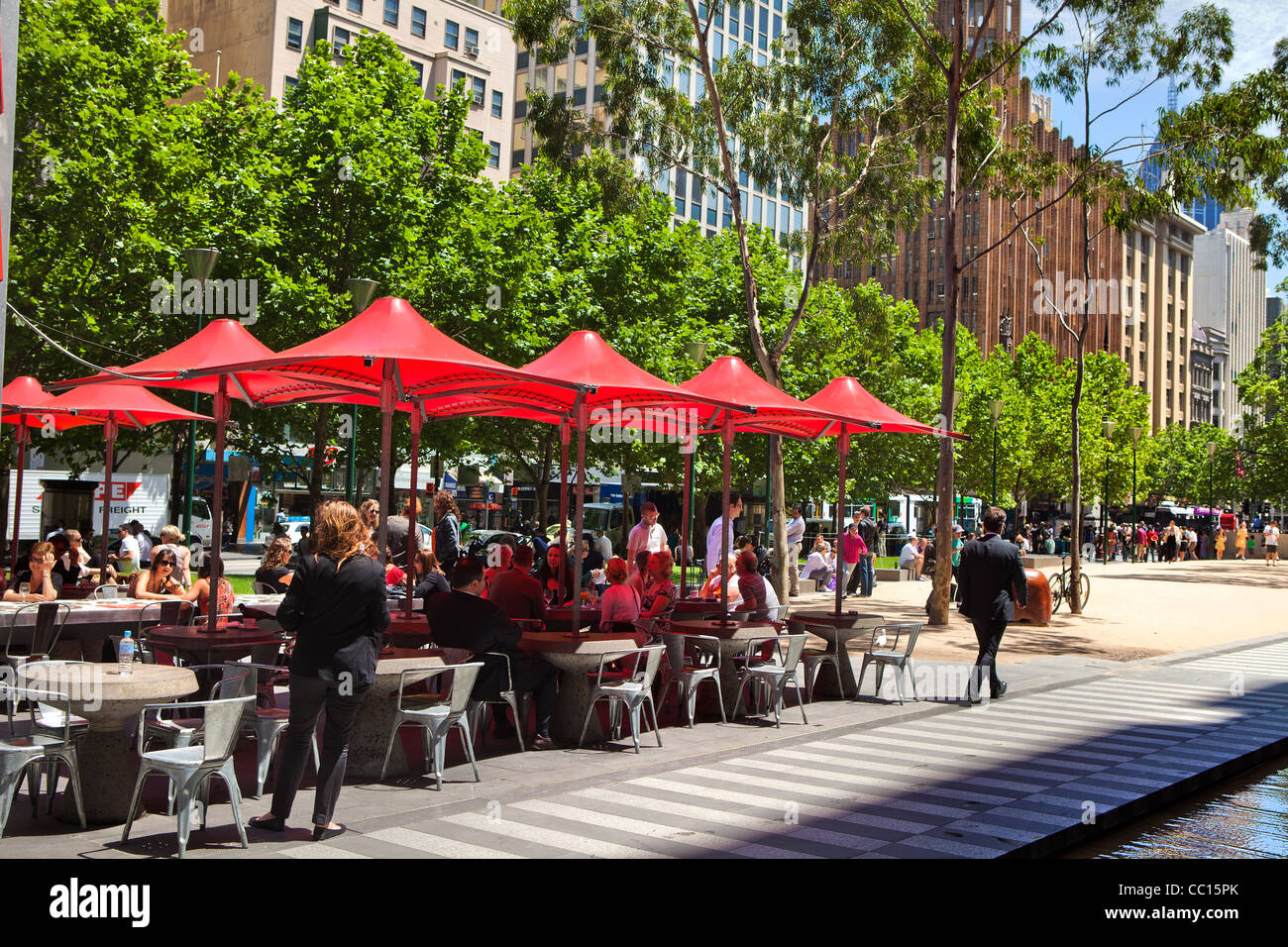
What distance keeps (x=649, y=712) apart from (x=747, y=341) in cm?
3021

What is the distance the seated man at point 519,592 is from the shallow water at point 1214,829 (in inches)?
206

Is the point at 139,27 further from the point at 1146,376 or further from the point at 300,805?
the point at 1146,376

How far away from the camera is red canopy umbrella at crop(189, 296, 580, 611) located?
8516 millimetres

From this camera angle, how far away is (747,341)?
39344 mm

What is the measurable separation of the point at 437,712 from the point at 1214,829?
5.41 metres

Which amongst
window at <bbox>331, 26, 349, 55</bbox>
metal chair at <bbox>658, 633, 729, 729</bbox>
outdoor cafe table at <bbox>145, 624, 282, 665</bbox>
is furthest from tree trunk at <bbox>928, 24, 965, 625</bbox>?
window at <bbox>331, 26, 349, 55</bbox>

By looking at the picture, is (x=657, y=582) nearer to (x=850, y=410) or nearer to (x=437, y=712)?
(x=850, y=410)

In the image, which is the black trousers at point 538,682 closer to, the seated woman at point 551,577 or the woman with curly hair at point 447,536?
the seated woman at point 551,577

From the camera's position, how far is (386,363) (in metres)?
9.12

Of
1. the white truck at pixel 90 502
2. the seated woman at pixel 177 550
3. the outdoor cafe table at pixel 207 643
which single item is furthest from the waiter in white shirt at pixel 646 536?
the white truck at pixel 90 502

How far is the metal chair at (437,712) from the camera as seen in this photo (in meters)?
7.76

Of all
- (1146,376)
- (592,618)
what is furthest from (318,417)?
(1146,376)

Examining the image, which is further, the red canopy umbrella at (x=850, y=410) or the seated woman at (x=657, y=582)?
the seated woman at (x=657, y=582)

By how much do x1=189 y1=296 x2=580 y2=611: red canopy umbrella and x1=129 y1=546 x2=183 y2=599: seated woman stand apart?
2845mm
